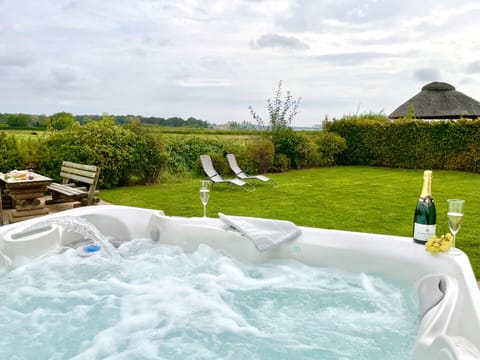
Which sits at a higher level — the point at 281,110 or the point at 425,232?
the point at 281,110

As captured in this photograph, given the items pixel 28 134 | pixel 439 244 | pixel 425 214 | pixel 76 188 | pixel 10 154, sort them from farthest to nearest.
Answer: pixel 28 134 → pixel 10 154 → pixel 76 188 → pixel 425 214 → pixel 439 244

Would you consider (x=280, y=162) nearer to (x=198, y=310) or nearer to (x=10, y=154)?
(x=10, y=154)

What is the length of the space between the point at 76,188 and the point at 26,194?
93 centimetres

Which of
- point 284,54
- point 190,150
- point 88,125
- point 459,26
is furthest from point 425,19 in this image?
point 88,125

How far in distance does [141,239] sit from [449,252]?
9.08 ft

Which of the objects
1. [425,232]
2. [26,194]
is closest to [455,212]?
[425,232]

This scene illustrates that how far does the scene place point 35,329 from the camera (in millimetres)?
2580

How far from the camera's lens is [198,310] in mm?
2809

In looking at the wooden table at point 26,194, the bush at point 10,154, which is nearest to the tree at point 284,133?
the bush at point 10,154

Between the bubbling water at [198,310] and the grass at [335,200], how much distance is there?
5.21 feet

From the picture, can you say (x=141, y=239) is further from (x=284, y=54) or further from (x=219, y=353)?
(x=284, y=54)

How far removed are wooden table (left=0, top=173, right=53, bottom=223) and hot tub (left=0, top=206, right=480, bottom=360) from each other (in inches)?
78.3

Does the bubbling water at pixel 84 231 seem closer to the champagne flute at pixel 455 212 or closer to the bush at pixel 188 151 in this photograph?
the champagne flute at pixel 455 212

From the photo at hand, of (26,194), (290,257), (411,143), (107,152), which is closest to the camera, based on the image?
(290,257)
